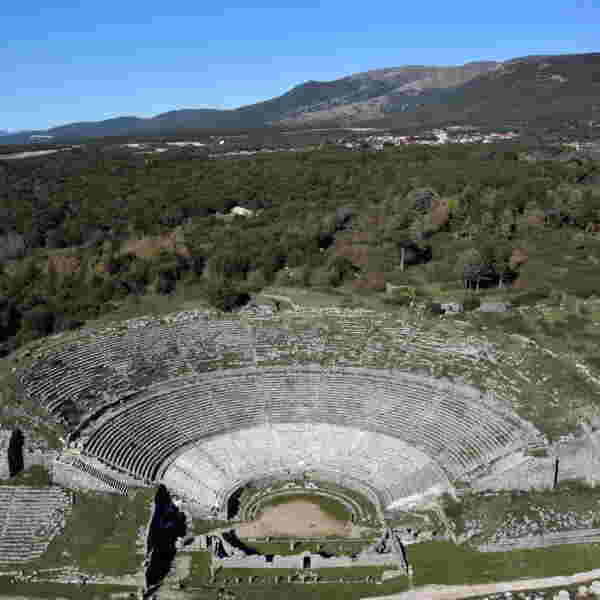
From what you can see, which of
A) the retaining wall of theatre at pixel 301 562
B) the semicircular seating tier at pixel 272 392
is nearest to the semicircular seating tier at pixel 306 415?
the semicircular seating tier at pixel 272 392

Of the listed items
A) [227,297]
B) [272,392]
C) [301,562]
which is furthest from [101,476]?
[227,297]

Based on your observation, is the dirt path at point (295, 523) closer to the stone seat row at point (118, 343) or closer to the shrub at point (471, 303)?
the stone seat row at point (118, 343)

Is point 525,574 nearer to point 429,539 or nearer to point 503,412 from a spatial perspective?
point 429,539

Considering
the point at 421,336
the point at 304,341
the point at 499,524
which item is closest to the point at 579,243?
the point at 421,336

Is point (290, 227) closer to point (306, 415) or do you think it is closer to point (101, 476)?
point (306, 415)

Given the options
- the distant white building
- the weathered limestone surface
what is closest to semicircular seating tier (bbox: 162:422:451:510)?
the weathered limestone surface

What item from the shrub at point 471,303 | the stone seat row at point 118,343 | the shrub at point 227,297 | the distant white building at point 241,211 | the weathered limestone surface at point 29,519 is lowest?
the weathered limestone surface at point 29,519
